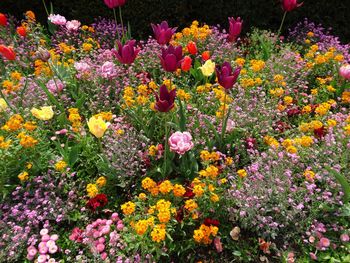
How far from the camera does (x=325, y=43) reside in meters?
4.68

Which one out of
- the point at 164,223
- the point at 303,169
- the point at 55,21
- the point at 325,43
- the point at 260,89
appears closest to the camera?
the point at 164,223

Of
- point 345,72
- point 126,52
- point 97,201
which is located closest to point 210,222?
point 97,201

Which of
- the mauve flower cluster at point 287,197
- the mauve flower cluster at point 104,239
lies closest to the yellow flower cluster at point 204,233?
the mauve flower cluster at point 287,197

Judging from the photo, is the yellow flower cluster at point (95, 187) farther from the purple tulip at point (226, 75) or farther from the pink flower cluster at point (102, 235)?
the purple tulip at point (226, 75)

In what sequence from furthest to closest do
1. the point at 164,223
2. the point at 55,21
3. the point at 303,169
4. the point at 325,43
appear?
1. the point at 325,43
2. the point at 55,21
3. the point at 303,169
4. the point at 164,223

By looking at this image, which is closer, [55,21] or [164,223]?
[164,223]

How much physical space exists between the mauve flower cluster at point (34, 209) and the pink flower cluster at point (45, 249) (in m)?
0.05

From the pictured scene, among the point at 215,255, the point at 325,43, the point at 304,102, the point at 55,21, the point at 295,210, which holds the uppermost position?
the point at 55,21

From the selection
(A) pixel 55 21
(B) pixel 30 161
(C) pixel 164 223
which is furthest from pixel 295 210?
(A) pixel 55 21

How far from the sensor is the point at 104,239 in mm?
2654

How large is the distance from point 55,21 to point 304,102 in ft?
9.86

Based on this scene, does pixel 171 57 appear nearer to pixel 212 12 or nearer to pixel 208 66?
pixel 208 66

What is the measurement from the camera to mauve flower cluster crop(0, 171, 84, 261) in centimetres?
269

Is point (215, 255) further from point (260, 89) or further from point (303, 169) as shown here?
point (260, 89)
